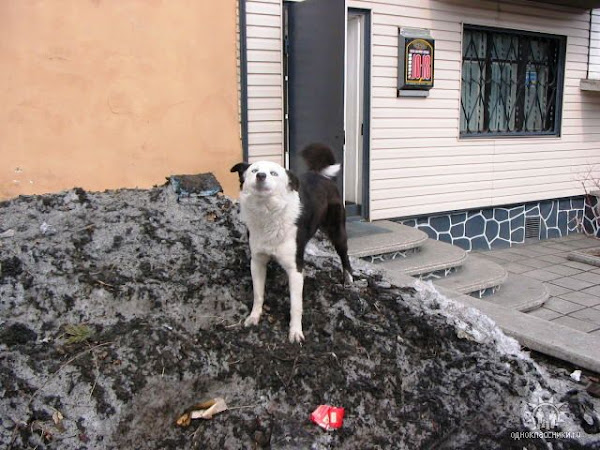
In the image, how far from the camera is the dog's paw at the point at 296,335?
311cm

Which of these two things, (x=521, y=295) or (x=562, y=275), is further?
(x=562, y=275)

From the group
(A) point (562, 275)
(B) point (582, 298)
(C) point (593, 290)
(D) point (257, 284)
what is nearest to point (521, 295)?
(B) point (582, 298)

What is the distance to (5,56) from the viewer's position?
4496 millimetres

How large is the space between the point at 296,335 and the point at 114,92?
314 centimetres

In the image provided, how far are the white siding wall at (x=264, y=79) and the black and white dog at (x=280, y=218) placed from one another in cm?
228

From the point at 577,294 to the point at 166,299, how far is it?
4411 mm

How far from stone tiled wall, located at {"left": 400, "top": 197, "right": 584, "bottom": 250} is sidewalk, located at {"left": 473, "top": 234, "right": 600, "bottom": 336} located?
0.51 ft

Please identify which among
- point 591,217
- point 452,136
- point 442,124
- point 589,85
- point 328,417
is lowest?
point 328,417

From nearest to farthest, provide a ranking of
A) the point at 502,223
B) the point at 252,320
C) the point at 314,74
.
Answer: the point at 252,320 → the point at 314,74 → the point at 502,223

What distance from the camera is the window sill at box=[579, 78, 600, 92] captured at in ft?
26.6

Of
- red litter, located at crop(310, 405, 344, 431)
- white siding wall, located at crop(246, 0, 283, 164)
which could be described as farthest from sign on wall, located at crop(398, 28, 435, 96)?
red litter, located at crop(310, 405, 344, 431)

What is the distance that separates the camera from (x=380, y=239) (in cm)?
561

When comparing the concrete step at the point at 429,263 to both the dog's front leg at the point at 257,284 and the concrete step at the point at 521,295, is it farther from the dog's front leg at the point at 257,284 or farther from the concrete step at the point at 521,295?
the dog's front leg at the point at 257,284

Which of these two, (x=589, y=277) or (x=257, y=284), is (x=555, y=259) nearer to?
(x=589, y=277)
